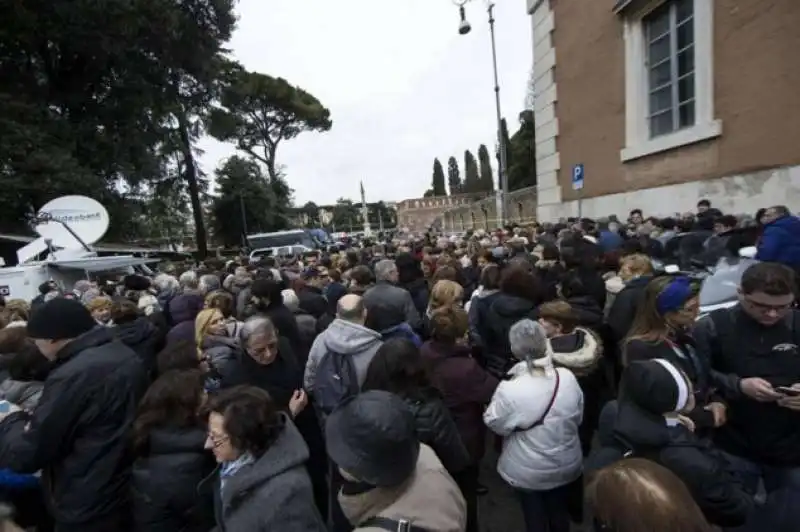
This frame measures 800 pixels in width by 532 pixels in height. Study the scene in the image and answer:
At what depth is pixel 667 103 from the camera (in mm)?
10094

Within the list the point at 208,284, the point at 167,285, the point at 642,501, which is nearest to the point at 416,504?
the point at 642,501

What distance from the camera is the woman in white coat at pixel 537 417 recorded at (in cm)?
255

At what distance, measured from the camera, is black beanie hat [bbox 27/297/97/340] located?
251 cm

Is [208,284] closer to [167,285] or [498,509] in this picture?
[167,285]

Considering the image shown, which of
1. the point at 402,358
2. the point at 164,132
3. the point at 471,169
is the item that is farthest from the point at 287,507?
the point at 471,169

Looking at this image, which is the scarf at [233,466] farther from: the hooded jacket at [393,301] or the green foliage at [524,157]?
the green foliage at [524,157]

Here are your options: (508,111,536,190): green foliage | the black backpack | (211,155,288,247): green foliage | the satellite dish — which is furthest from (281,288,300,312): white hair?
(508,111,536,190): green foliage

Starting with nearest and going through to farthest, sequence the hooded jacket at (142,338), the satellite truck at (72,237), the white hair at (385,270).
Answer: the hooded jacket at (142,338) → the white hair at (385,270) → the satellite truck at (72,237)

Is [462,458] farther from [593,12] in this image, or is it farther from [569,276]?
[593,12]

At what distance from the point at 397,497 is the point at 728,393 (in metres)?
1.61

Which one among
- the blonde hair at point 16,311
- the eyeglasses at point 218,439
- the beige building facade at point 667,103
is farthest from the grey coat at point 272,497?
the beige building facade at point 667,103

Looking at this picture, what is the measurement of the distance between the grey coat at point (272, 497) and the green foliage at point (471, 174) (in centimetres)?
7277

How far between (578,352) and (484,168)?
74.0 meters

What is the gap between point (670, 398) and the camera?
1771 millimetres
